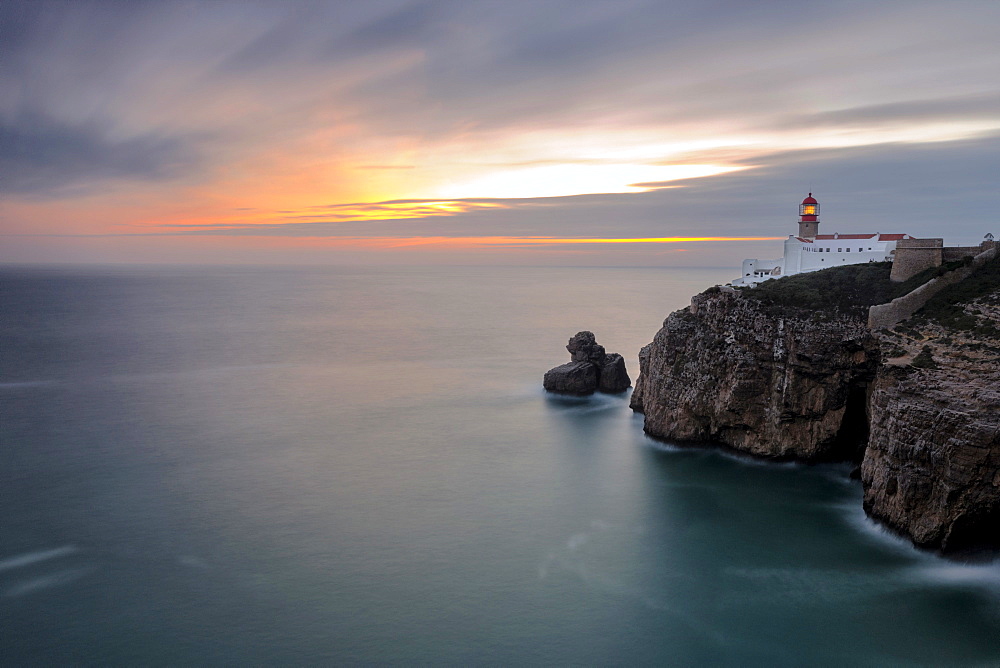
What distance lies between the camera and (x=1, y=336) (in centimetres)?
7619

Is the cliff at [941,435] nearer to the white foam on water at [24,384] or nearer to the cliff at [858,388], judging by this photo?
the cliff at [858,388]

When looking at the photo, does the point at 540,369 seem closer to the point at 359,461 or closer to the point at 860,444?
the point at 359,461

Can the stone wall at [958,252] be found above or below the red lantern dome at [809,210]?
below

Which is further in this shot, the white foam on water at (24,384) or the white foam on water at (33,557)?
the white foam on water at (24,384)

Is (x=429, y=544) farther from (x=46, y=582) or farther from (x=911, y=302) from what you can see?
(x=911, y=302)

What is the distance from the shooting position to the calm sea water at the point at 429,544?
61.5ft

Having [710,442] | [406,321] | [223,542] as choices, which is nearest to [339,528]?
[223,542]

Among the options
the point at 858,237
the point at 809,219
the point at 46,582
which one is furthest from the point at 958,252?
the point at 46,582

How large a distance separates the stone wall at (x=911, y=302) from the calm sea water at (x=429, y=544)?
25.7ft

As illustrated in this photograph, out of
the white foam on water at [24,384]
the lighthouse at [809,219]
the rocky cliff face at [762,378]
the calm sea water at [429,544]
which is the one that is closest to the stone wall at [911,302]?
the rocky cliff face at [762,378]

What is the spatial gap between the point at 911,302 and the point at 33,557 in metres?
37.6

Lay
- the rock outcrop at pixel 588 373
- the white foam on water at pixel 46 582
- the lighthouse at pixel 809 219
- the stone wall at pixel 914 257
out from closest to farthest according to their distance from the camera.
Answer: the white foam on water at pixel 46 582, the stone wall at pixel 914 257, the rock outcrop at pixel 588 373, the lighthouse at pixel 809 219

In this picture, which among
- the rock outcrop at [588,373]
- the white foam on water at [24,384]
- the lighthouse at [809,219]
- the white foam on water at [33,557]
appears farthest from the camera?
the lighthouse at [809,219]

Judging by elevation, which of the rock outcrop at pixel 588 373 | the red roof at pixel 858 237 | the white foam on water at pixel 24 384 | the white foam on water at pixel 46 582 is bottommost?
the white foam on water at pixel 46 582
